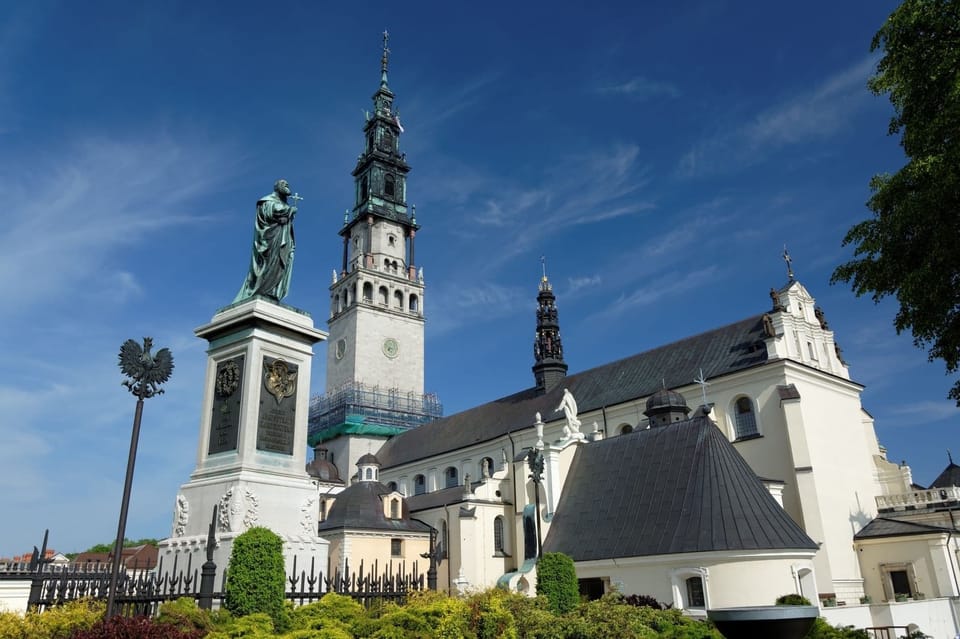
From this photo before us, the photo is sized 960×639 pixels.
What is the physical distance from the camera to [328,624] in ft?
31.3

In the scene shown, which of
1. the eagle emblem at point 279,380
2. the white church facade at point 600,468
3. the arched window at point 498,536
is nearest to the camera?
the eagle emblem at point 279,380

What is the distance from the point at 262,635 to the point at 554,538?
19.7 metres

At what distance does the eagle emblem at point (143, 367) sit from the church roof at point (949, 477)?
44.0 m

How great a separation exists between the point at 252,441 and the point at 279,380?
1.39 metres

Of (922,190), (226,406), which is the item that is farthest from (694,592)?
(226,406)

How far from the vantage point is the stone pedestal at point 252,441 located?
1269 cm

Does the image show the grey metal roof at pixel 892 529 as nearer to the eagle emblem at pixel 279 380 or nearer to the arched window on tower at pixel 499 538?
the arched window on tower at pixel 499 538

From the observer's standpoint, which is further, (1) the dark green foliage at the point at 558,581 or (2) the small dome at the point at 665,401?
(2) the small dome at the point at 665,401

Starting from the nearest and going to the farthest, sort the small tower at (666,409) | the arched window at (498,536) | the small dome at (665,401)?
the small tower at (666,409)
the small dome at (665,401)
the arched window at (498,536)

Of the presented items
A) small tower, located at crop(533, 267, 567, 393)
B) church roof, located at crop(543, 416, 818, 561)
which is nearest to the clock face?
small tower, located at crop(533, 267, 567, 393)

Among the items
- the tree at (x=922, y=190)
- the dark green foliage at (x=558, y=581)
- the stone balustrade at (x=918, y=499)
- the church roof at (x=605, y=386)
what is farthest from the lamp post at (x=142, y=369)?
the stone balustrade at (x=918, y=499)

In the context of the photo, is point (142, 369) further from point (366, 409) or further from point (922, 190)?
A: point (366, 409)

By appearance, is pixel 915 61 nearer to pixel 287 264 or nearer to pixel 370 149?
pixel 287 264

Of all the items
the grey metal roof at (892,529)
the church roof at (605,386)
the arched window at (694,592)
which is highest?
the church roof at (605,386)
